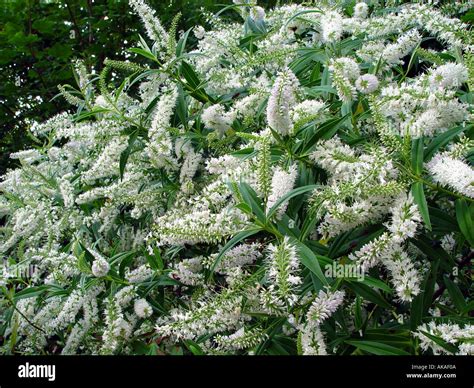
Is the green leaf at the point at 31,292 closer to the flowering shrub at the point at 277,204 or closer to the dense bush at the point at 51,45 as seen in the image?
the flowering shrub at the point at 277,204

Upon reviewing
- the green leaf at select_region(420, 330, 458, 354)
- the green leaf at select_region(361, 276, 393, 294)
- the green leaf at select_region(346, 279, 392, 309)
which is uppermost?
the green leaf at select_region(361, 276, 393, 294)

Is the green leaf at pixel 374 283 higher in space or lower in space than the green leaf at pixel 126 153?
lower

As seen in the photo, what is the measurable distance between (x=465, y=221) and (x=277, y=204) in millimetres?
546

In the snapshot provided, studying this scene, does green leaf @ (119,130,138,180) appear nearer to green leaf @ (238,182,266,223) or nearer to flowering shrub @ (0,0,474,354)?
flowering shrub @ (0,0,474,354)

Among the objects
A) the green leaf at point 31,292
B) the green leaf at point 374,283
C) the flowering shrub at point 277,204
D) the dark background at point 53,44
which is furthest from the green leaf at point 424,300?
the dark background at point 53,44

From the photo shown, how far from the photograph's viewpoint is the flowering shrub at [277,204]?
172cm

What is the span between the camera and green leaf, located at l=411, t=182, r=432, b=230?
1.56 metres

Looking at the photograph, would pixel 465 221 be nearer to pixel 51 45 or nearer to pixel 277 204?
pixel 277 204

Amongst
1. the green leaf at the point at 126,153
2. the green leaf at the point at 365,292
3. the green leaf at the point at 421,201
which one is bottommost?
the green leaf at the point at 365,292

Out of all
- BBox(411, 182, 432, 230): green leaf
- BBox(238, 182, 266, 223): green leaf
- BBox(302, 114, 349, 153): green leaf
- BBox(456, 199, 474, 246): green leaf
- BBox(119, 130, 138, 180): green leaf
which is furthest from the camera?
BBox(119, 130, 138, 180): green leaf

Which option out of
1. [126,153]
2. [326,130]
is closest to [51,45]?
[126,153]

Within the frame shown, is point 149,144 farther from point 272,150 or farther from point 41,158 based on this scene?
point 41,158

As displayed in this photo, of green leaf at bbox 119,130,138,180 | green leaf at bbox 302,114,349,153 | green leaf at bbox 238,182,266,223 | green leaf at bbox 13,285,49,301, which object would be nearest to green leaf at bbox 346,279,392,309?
green leaf at bbox 238,182,266,223
